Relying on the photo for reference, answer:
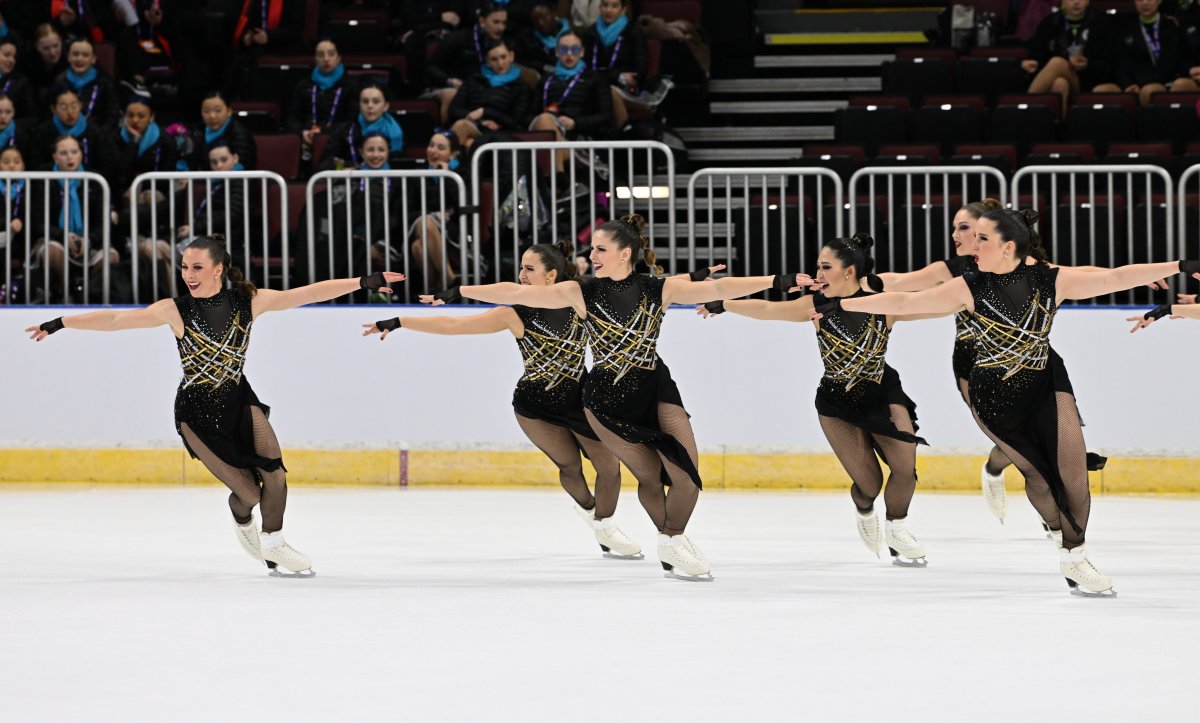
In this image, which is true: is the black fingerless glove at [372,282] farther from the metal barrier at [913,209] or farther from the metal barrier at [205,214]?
the metal barrier at [913,209]

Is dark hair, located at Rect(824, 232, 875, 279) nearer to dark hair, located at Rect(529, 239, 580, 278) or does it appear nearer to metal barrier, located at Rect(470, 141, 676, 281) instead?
dark hair, located at Rect(529, 239, 580, 278)

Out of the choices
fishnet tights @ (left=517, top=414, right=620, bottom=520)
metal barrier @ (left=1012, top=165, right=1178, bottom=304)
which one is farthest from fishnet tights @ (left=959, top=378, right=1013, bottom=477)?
fishnet tights @ (left=517, top=414, right=620, bottom=520)

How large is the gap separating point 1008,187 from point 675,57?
10.6ft

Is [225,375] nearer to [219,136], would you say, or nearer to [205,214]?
[205,214]

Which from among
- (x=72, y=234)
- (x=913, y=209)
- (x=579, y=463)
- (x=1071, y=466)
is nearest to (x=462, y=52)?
(x=72, y=234)

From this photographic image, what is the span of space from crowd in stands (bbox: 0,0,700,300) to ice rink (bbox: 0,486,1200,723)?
73.1 inches

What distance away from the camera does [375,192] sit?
30.3 ft

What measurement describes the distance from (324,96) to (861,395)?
216 inches

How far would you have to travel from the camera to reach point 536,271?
272 inches

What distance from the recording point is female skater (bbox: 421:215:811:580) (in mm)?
6199

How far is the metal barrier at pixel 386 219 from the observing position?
359 inches

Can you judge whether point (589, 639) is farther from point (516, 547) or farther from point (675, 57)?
point (675, 57)

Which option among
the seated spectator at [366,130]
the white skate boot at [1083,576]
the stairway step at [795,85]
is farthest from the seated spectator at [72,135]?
the white skate boot at [1083,576]

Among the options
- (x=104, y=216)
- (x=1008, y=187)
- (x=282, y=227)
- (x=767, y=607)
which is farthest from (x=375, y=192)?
(x=767, y=607)
